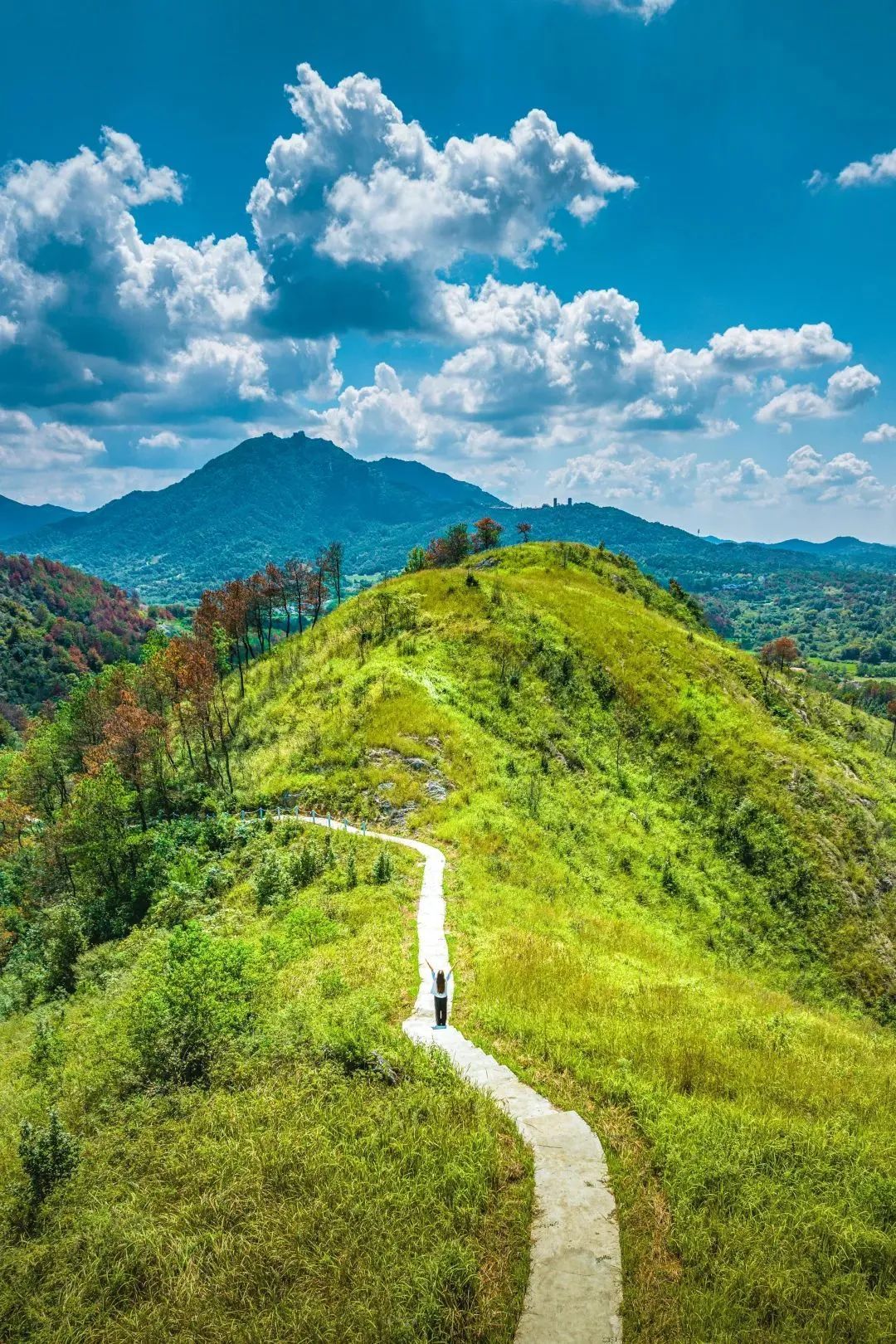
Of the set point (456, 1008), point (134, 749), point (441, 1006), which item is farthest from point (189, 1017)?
point (134, 749)

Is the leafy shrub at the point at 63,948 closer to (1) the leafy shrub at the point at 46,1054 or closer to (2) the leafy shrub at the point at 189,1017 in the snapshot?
(1) the leafy shrub at the point at 46,1054

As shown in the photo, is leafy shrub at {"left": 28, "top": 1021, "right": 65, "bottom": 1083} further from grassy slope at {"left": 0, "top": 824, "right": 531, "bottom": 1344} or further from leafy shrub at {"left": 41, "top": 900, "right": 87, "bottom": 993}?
leafy shrub at {"left": 41, "top": 900, "right": 87, "bottom": 993}

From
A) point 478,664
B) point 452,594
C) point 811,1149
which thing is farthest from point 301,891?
point 452,594

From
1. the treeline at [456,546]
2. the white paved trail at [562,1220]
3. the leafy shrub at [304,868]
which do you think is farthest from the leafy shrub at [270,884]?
the treeline at [456,546]

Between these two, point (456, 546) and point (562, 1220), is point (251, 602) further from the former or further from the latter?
point (562, 1220)

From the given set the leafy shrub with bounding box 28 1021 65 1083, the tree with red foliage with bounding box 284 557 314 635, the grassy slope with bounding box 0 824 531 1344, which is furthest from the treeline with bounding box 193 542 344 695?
the grassy slope with bounding box 0 824 531 1344

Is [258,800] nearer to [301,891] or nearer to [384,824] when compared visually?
[384,824]
